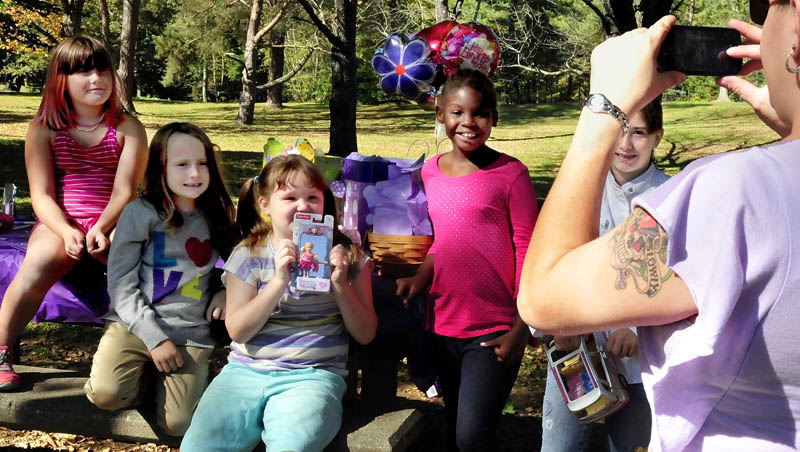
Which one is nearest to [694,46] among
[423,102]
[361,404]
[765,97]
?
[765,97]

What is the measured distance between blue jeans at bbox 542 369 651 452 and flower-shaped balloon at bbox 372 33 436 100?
1708 mm

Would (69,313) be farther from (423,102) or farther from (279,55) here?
(279,55)

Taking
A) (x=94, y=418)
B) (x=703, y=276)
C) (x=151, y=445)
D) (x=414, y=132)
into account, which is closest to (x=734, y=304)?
(x=703, y=276)

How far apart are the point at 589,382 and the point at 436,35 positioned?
233 cm

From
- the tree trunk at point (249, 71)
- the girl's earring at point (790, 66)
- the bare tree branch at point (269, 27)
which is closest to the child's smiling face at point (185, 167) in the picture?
the girl's earring at point (790, 66)

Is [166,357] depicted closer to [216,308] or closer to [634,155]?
[216,308]

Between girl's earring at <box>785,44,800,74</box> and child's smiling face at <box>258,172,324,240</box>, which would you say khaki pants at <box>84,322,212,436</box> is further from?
girl's earring at <box>785,44,800,74</box>

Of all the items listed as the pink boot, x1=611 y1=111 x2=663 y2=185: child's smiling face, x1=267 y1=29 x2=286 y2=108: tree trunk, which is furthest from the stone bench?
x1=267 y1=29 x2=286 y2=108: tree trunk

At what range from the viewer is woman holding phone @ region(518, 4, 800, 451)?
40.9 inches

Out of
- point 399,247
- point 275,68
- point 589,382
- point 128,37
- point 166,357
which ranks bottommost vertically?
point 166,357

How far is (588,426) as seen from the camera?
2.75m

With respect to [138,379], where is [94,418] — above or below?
below

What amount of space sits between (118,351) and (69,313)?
0.53 meters

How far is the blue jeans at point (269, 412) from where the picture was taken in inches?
104
